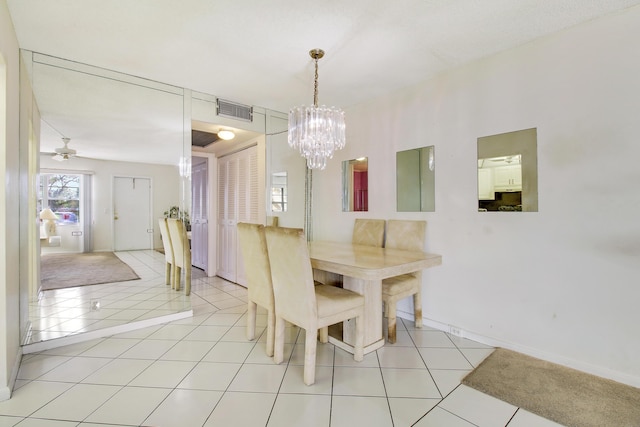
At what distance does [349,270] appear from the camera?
6.34ft

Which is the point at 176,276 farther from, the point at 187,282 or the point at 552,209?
the point at 552,209

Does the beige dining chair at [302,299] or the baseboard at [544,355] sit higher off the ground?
the beige dining chair at [302,299]

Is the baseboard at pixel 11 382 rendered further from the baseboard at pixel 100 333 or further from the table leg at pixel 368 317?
the table leg at pixel 368 317

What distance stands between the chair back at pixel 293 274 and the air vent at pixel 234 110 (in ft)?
6.56

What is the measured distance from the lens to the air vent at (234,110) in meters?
3.37

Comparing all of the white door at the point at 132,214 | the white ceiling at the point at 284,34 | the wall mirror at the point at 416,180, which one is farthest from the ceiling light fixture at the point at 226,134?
the wall mirror at the point at 416,180

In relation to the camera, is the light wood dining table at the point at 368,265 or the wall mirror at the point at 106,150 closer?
the light wood dining table at the point at 368,265

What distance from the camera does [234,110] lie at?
349cm

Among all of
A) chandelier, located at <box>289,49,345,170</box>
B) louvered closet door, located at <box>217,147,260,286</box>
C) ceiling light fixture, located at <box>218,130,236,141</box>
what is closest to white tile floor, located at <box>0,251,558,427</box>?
chandelier, located at <box>289,49,345,170</box>

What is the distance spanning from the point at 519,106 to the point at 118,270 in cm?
393

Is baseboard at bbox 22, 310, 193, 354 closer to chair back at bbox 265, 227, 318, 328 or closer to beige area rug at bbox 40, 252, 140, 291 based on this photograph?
beige area rug at bbox 40, 252, 140, 291

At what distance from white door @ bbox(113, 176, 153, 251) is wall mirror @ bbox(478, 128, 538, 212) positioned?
326 centimetres

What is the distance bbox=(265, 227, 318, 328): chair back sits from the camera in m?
1.83

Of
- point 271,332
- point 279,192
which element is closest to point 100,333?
point 271,332
